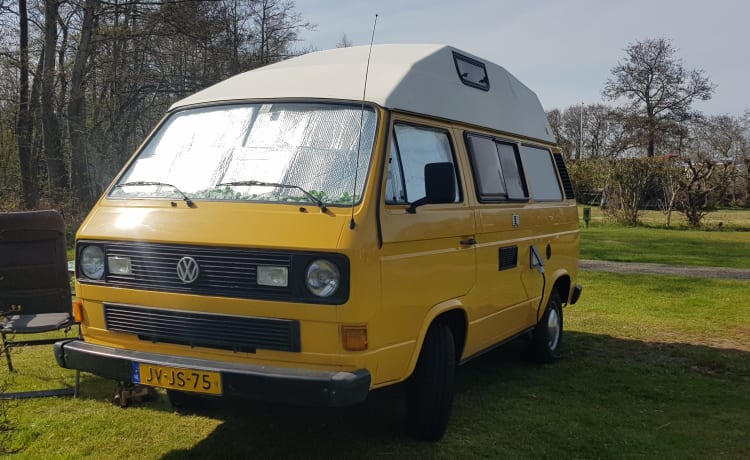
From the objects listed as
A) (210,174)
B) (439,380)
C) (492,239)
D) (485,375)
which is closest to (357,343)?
(439,380)

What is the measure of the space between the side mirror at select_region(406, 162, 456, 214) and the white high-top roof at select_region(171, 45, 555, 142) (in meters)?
0.49

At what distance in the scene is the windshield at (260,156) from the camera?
13.7 ft

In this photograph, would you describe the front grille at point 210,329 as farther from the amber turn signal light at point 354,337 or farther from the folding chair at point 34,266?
the folding chair at point 34,266

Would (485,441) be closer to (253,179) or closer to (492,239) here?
(492,239)

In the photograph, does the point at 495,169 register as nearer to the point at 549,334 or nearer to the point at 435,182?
the point at 435,182

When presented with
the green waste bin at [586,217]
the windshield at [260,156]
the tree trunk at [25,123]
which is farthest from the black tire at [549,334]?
the green waste bin at [586,217]

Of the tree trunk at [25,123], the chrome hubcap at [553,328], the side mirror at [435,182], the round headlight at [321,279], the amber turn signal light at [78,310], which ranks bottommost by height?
the chrome hubcap at [553,328]

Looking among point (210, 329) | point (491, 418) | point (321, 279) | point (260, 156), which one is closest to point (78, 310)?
point (210, 329)

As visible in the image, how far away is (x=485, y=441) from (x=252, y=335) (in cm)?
195

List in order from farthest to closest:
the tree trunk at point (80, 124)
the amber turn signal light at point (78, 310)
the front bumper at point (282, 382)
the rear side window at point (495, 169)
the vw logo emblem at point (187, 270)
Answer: the tree trunk at point (80, 124) < the rear side window at point (495, 169) < the amber turn signal light at point (78, 310) < the vw logo emblem at point (187, 270) < the front bumper at point (282, 382)

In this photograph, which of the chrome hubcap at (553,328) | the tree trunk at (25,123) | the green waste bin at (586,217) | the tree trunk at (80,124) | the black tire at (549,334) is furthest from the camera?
the green waste bin at (586,217)

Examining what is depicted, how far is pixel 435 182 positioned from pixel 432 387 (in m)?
1.35

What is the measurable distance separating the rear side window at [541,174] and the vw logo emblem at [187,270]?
367 centimetres

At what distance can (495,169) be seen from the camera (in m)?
5.79
